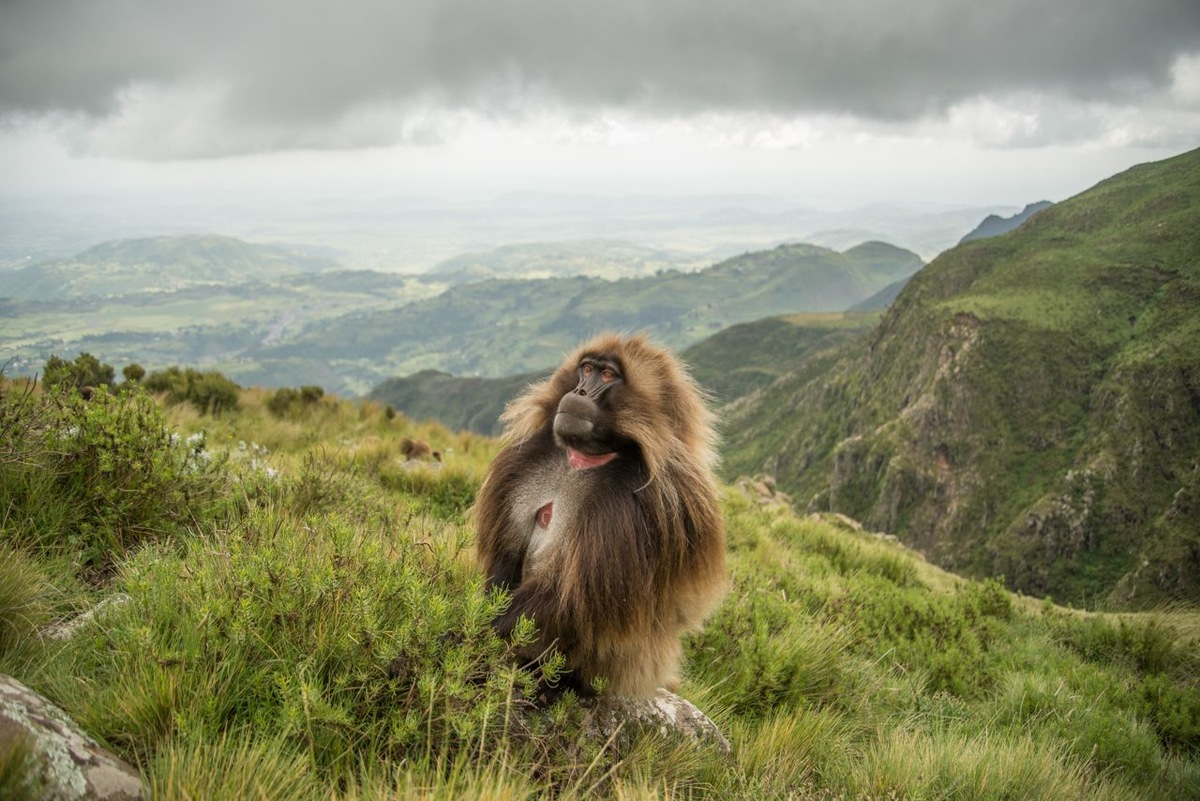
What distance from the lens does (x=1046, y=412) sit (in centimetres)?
8344

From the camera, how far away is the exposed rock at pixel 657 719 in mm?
3476

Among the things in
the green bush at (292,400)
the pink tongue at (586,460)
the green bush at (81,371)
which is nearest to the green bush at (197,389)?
the green bush at (292,400)

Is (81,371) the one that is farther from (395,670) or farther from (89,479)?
(395,670)

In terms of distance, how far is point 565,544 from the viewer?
3.32m

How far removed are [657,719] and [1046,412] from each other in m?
97.1

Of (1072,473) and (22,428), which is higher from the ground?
(22,428)

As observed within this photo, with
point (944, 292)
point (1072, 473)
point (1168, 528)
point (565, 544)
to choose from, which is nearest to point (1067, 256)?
point (944, 292)

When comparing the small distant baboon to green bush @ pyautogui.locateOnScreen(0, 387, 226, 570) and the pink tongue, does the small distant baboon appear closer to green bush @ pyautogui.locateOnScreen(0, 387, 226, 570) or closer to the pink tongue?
green bush @ pyautogui.locateOnScreen(0, 387, 226, 570)

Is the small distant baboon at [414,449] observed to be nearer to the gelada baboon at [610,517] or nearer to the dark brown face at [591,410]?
the gelada baboon at [610,517]

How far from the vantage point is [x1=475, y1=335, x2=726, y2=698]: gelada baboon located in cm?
323

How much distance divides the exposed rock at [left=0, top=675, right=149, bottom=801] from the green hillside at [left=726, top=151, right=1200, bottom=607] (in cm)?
7269

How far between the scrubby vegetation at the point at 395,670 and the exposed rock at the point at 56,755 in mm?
72

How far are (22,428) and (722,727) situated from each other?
15.4ft

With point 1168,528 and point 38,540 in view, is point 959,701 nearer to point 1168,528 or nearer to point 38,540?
point 38,540
